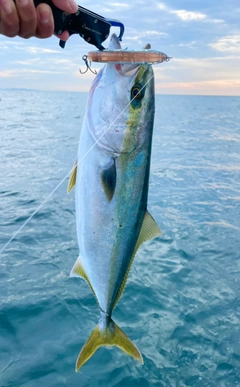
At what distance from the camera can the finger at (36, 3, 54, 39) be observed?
213 centimetres

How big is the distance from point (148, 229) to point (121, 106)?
796 mm

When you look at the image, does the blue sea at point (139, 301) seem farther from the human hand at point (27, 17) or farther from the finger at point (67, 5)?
the finger at point (67, 5)

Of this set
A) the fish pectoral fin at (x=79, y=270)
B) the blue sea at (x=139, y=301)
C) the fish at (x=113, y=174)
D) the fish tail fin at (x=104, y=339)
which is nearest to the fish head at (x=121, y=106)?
the fish at (x=113, y=174)

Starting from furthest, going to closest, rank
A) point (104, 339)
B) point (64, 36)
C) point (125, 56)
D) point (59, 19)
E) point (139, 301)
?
point (139, 301)
point (104, 339)
point (64, 36)
point (59, 19)
point (125, 56)

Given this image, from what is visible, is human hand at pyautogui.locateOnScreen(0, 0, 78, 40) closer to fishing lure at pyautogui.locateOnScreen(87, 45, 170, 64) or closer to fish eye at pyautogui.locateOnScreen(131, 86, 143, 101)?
fishing lure at pyautogui.locateOnScreen(87, 45, 170, 64)

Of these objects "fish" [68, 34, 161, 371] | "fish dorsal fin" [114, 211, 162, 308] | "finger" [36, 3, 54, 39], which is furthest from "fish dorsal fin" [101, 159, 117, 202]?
"finger" [36, 3, 54, 39]

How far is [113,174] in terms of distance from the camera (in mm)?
2086

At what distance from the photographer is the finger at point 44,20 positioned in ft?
6.99

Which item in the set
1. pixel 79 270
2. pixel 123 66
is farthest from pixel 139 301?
pixel 123 66

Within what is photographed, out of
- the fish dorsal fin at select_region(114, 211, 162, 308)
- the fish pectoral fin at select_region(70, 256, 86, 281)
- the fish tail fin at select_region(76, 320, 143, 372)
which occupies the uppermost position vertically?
the fish dorsal fin at select_region(114, 211, 162, 308)

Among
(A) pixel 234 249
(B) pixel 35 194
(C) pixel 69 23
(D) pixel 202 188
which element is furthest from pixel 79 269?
(D) pixel 202 188

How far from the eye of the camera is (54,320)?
182 inches

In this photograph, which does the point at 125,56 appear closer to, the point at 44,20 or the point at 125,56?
the point at 125,56

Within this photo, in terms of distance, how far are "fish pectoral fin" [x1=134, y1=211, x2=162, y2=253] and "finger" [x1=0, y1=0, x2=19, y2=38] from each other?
1.33m
